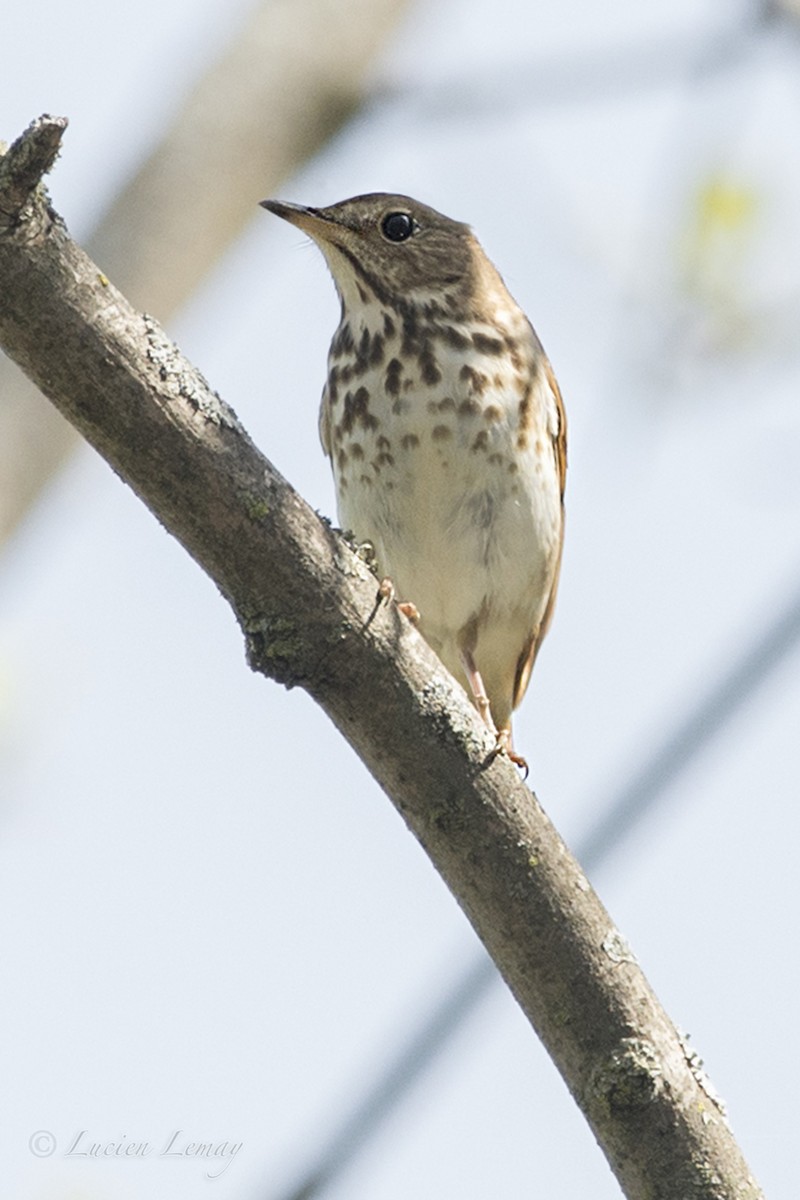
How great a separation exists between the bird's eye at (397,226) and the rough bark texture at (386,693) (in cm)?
379

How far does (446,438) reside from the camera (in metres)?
6.00

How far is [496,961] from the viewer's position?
11.1 ft

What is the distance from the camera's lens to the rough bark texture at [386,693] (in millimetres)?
3064

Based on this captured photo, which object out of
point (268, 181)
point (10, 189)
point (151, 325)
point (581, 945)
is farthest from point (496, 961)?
point (268, 181)

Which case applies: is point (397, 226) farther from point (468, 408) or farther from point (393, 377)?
point (468, 408)

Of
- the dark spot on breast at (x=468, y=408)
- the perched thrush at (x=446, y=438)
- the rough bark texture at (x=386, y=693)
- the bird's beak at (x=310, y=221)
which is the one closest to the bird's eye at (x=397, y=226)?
the perched thrush at (x=446, y=438)

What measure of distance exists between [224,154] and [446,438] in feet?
4.69

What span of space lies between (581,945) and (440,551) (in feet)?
9.54

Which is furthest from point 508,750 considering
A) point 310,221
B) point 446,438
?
point 310,221

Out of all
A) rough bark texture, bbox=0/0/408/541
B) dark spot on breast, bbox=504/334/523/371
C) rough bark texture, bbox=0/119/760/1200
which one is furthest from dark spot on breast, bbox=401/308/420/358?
rough bark texture, bbox=0/119/760/1200

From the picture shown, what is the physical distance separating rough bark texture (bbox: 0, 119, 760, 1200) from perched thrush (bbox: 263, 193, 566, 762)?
2.26 metres

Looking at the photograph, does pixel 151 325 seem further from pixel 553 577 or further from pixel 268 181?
pixel 553 577

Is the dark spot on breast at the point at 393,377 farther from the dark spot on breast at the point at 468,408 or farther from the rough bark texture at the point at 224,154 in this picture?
the rough bark texture at the point at 224,154

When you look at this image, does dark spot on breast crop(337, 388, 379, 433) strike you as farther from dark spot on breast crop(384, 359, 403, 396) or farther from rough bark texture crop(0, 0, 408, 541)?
rough bark texture crop(0, 0, 408, 541)
